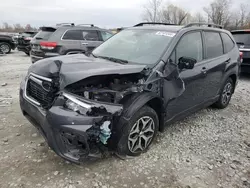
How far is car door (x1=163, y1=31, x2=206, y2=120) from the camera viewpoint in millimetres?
3385

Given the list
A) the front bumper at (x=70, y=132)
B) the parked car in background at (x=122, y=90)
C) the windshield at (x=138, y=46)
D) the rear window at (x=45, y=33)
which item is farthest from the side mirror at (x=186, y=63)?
the rear window at (x=45, y=33)

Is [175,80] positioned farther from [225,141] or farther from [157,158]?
[225,141]

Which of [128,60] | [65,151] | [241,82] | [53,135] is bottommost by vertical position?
[241,82]

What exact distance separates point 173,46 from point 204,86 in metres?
1.10

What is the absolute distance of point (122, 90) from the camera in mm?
2789

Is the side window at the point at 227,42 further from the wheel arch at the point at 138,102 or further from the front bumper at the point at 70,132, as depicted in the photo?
the front bumper at the point at 70,132

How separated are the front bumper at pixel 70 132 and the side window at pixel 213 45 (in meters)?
2.64

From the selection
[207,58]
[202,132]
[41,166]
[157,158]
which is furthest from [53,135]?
[207,58]

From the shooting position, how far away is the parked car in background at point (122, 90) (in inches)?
96.5

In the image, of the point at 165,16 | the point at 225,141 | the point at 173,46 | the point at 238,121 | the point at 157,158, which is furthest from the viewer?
the point at 165,16

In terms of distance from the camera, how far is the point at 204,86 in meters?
4.02

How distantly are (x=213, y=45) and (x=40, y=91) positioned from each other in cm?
319

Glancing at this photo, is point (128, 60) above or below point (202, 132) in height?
above

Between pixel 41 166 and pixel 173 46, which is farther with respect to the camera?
pixel 173 46
